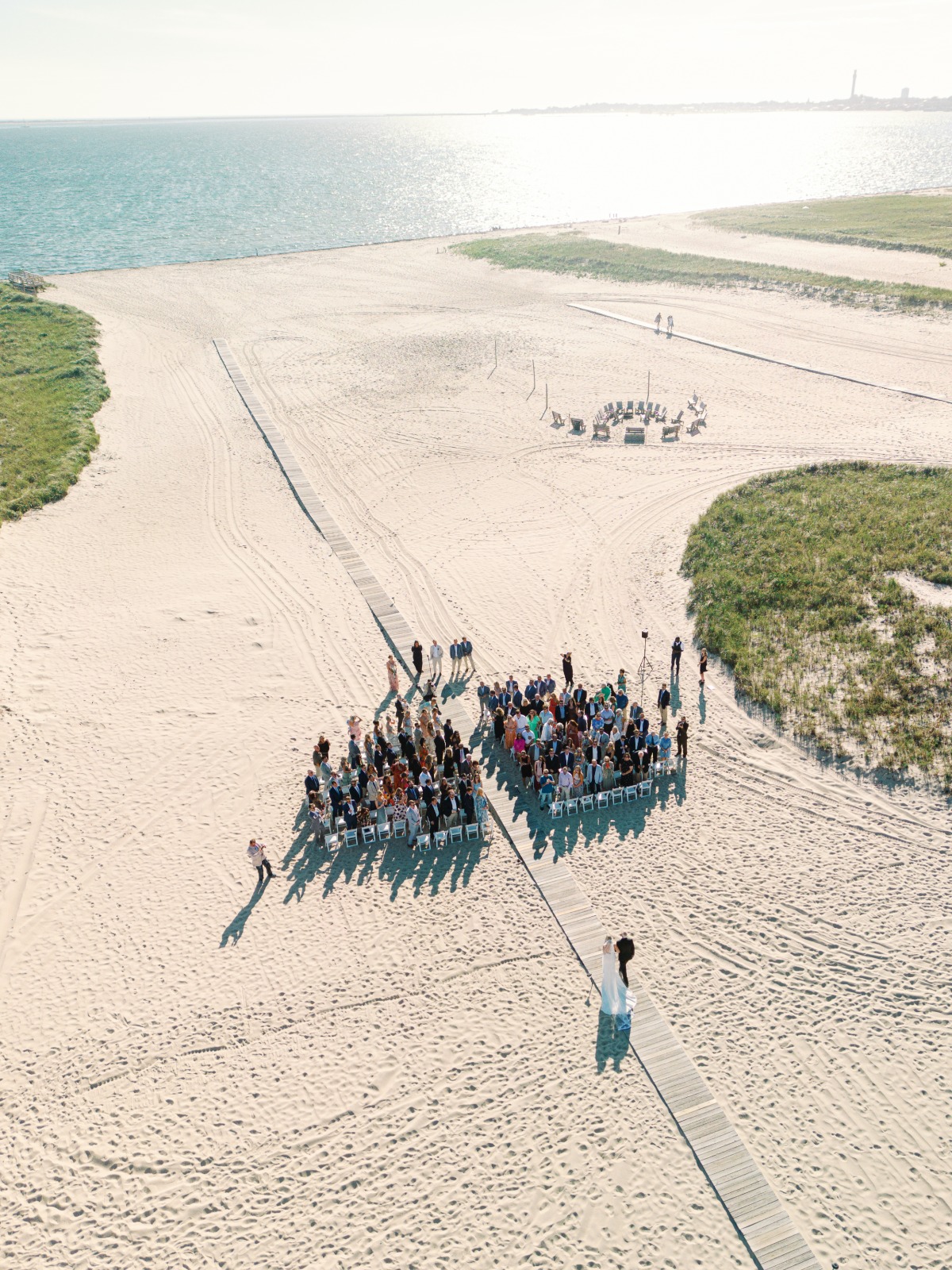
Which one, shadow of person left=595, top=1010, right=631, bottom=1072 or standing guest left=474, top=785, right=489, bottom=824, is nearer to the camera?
shadow of person left=595, top=1010, right=631, bottom=1072

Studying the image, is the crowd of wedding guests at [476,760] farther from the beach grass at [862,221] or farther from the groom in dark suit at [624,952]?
the beach grass at [862,221]

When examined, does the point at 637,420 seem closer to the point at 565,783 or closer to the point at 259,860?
the point at 565,783

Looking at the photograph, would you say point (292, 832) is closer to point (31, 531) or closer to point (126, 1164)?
point (126, 1164)

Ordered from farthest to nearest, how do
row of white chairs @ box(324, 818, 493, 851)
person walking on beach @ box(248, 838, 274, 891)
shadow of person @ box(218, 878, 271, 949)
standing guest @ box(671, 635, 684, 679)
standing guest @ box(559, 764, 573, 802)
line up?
standing guest @ box(671, 635, 684, 679) → standing guest @ box(559, 764, 573, 802) → row of white chairs @ box(324, 818, 493, 851) → person walking on beach @ box(248, 838, 274, 891) → shadow of person @ box(218, 878, 271, 949)

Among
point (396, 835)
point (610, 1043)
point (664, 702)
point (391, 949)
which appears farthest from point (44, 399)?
point (610, 1043)

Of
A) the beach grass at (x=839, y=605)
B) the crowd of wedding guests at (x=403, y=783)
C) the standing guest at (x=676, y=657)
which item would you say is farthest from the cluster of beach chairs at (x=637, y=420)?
the crowd of wedding guests at (x=403, y=783)

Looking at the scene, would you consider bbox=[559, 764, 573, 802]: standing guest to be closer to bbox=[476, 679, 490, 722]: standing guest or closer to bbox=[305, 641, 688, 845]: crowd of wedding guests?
bbox=[305, 641, 688, 845]: crowd of wedding guests

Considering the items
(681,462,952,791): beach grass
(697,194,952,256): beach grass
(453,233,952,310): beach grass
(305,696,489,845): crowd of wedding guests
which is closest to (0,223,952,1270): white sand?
(305,696,489,845): crowd of wedding guests
